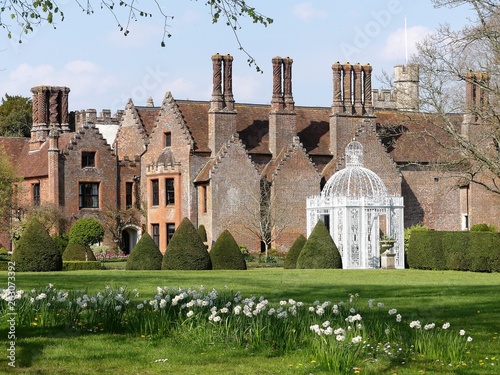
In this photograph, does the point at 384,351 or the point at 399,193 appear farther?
the point at 399,193

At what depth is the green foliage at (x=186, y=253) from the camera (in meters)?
33.1

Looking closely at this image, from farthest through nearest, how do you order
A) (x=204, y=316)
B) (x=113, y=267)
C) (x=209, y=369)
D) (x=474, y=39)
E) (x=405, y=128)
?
(x=405, y=128) < (x=113, y=267) < (x=474, y=39) < (x=204, y=316) < (x=209, y=369)

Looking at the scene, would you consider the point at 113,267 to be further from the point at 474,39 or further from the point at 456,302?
the point at 456,302

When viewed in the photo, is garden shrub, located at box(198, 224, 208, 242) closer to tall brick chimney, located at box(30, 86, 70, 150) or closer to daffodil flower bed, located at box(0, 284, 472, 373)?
tall brick chimney, located at box(30, 86, 70, 150)

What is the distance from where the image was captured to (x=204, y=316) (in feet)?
43.5

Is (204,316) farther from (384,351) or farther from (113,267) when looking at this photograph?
(113,267)

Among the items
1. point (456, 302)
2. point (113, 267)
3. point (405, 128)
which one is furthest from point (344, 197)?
point (456, 302)

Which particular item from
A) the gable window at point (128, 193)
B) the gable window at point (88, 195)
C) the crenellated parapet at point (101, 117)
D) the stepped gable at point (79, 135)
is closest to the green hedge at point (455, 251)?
the gable window at point (128, 193)

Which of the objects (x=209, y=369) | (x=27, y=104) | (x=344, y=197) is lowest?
(x=209, y=369)

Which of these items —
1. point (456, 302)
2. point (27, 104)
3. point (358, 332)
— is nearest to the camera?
point (358, 332)

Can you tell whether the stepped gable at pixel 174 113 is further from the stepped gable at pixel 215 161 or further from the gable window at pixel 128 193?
the gable window at pixel 128 193

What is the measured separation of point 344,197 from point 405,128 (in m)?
14.7

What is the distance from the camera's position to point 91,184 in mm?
51281

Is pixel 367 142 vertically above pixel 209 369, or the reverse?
pixel 367 142
